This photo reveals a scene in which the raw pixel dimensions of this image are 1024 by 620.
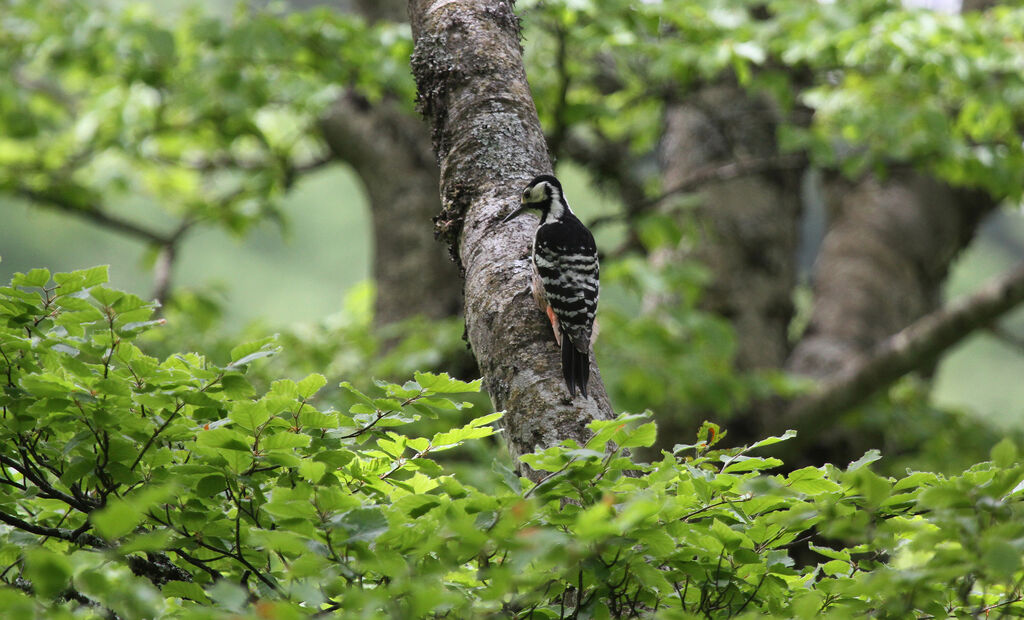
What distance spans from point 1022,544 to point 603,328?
16.0 feet

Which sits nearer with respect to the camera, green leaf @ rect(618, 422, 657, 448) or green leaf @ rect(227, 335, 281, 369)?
green leaf @ rect(618, 422, 657, 448)

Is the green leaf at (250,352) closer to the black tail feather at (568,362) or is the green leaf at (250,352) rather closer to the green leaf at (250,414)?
the green leaf at (250,414)

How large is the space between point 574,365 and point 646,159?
799cm

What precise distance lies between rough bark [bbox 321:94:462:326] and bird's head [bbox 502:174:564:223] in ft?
12.1

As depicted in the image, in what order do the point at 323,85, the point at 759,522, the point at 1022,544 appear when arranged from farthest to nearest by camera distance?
the point at 323,85, the point at 759,522, the point at 1022,544

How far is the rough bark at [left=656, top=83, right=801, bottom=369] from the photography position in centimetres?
765

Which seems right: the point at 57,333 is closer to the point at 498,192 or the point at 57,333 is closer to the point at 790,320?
the point at 498,192

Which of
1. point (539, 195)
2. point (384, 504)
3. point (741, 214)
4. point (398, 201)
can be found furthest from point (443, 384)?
point (741, 214)

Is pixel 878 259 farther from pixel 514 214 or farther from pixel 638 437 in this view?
pixel 638 437

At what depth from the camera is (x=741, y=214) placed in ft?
26.0

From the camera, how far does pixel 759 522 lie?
178 centimetres

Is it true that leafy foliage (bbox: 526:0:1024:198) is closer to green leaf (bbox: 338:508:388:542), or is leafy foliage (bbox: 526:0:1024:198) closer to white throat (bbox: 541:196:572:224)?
white throat (bbox: 541:196:572:224)

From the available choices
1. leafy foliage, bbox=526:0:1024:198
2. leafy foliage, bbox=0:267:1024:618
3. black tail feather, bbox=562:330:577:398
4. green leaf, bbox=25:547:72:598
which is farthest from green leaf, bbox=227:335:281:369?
leafy foliage, bbox=526:0:1024:198

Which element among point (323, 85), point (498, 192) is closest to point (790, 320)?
point (323, 85)
